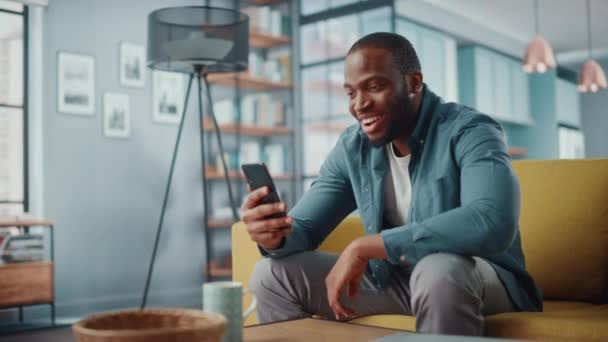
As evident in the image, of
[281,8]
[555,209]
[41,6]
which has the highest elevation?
[281,8]

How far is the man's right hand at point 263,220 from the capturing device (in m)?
1.40

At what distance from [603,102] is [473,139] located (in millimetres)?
9370

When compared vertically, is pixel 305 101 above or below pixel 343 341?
above

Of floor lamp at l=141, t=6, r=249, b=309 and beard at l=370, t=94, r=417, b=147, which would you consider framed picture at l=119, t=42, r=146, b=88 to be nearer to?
floor lamp at l=141, t=6, r=249, b=309

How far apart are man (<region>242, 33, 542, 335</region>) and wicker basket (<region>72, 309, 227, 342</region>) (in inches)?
20.3

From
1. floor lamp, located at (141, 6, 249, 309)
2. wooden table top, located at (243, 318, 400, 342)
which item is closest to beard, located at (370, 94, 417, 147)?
wooden table top, located at (243, 318, 400, 342)

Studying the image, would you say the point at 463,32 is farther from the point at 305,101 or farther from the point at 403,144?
the point at 403,144

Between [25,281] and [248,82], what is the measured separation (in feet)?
7.94

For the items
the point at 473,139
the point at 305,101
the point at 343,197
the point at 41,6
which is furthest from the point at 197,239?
the point at 473,139

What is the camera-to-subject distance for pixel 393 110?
1.62 m

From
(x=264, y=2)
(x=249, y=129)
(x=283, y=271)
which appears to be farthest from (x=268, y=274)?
(x=264, y=2)

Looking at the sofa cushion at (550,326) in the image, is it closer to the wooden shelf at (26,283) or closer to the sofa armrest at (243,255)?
the sofa armrest at (243,255)

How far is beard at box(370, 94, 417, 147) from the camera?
162 centimetres

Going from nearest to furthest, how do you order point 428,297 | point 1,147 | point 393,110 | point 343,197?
1. point 428,297
2. point 393,110
3. point 343,197
4. point 1,147
